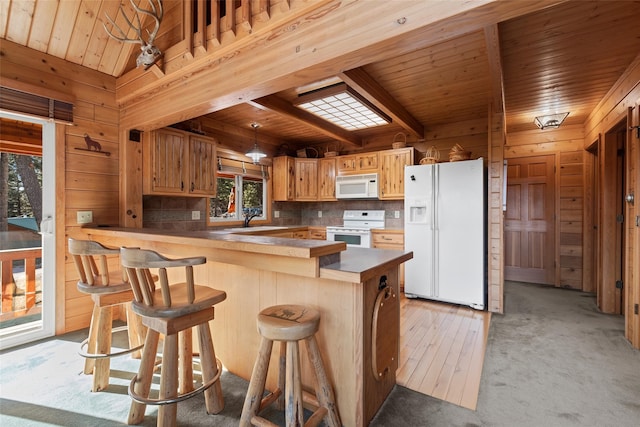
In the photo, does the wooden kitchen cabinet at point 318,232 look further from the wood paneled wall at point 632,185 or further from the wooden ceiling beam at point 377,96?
the wood paneled wall at point 632,185

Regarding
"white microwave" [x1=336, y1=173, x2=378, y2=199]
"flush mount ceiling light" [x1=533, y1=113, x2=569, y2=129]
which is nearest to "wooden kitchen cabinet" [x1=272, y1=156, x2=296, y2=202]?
"white microwave" [x1=336, y1=173, x2=378, y2=199]

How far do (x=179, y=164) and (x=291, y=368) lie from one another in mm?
2754

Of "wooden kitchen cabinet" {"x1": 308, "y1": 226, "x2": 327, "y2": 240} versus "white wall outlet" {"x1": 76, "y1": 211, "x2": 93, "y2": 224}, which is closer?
"white wall outlet" {"x1": 76, "y1": 211, "x2": 93, "y2": 224}

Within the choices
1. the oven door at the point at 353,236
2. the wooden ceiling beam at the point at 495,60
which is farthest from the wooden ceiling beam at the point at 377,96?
the oven door at the point at 353,236

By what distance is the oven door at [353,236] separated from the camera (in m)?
4.38

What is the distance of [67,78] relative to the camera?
2.73m

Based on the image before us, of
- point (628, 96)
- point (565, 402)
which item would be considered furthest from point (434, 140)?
point (565, 402)

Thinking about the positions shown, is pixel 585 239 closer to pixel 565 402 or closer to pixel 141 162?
pixel 565 402

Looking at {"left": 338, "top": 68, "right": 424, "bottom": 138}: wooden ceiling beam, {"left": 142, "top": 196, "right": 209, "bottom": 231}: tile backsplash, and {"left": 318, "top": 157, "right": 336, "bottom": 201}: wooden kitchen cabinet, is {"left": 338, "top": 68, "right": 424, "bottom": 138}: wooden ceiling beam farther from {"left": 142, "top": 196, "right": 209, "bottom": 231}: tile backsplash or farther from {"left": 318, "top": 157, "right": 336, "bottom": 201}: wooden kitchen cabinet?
{"left": 142, "top": 196, "right": 209, "bottom": 231}: tile backsplash

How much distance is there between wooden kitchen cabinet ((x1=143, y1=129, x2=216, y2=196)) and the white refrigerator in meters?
2.62

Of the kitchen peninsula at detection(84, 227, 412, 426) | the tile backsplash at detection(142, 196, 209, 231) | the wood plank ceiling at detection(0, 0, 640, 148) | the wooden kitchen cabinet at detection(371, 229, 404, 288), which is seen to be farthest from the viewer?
the wooden kitchen cabinet at detection(371, 229, 404, 288)

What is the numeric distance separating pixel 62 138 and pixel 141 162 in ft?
2.13

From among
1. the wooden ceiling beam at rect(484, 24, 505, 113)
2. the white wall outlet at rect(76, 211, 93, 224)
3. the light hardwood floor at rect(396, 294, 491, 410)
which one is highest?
the wooden ceiling beam at rect(484, 24, 505, 113)

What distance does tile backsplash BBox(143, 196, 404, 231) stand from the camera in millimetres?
3469
